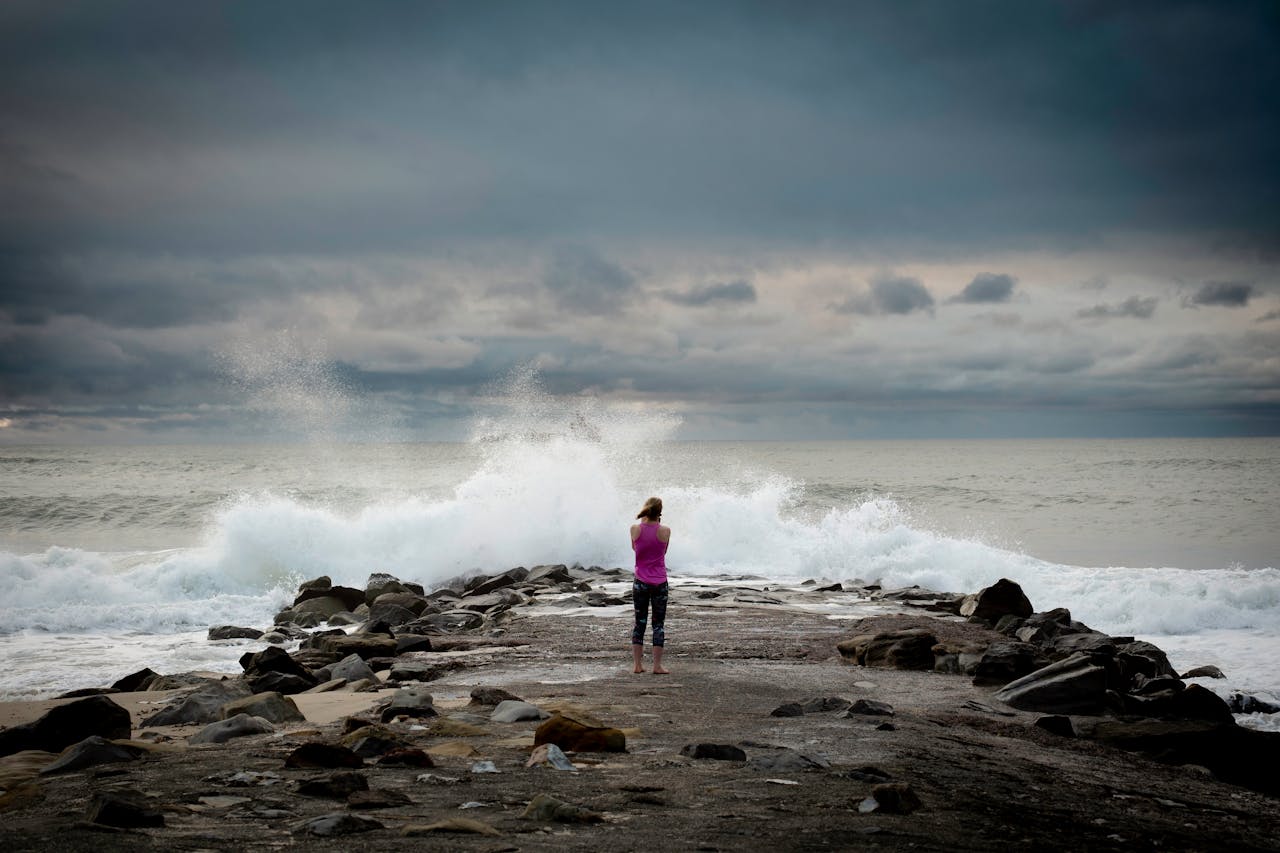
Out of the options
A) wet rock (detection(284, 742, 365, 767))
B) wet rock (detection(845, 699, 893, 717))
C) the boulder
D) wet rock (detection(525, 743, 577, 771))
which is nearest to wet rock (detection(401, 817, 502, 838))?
wet rock (detection(525, 743, 577, 771))

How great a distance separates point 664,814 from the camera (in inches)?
190

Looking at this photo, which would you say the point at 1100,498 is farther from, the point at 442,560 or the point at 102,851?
the point at 102,851

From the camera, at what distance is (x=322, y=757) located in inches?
231

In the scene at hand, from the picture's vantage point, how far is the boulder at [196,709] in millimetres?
8672

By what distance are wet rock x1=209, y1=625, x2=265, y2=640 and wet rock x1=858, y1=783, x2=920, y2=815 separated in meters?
13.6

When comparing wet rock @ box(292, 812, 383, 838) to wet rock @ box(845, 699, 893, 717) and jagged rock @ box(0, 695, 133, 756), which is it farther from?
wet rock @ box(845, 699, 893, 717)

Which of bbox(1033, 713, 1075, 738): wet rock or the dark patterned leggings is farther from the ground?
the dark patterned leggings

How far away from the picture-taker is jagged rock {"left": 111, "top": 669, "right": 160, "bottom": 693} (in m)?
11.4

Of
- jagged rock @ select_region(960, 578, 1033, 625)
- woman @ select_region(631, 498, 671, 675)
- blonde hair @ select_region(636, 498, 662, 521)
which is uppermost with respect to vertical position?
blonde hair @ select_region(636, 498, 662, 521)

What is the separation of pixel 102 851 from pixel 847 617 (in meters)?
13.3

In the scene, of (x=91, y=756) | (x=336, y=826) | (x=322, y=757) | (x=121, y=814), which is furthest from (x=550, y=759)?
(x=91, y=756)

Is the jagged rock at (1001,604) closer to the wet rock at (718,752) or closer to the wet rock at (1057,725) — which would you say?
the wet rock at (1057,725)

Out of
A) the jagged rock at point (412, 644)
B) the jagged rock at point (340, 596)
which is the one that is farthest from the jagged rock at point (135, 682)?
the jagged rock at point (340, 596)

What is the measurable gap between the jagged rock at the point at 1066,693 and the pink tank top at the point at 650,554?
12.5 ft
